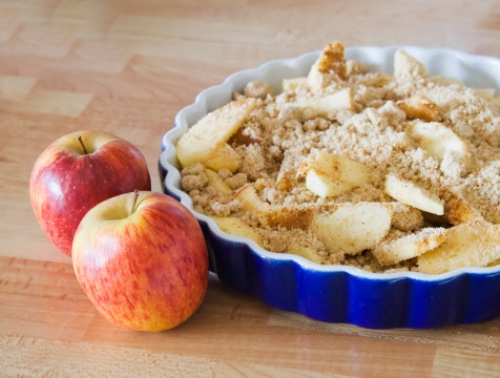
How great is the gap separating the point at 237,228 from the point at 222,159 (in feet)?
0.48

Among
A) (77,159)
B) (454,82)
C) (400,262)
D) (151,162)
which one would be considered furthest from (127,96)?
(400,262)

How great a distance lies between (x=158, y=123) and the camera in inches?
61.4

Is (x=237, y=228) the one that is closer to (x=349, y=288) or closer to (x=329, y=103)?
(x=349, y=288)

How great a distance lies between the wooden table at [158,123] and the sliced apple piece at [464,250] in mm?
94

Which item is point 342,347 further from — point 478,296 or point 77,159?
point 77,159

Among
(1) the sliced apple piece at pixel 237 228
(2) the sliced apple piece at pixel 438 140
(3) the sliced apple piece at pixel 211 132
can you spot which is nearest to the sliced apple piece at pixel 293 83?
(3) the sliced apple piece at pixel 211 132

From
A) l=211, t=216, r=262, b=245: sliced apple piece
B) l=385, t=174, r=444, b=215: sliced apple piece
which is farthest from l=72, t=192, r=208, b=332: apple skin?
l=385, t=174, r=444, b=215: sliced apple piece

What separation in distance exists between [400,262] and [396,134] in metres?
0.21

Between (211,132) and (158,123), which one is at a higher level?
(211,132)

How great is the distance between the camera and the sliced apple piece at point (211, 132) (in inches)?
48.7

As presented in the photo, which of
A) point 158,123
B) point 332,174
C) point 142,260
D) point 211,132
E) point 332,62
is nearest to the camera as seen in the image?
point 142,260

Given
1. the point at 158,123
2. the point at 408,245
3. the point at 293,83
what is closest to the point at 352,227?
the point at 408,245

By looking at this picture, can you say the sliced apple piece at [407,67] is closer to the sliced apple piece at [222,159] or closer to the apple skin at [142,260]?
the sliced apple piece at [222,159]

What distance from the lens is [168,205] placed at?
3.50 ft
